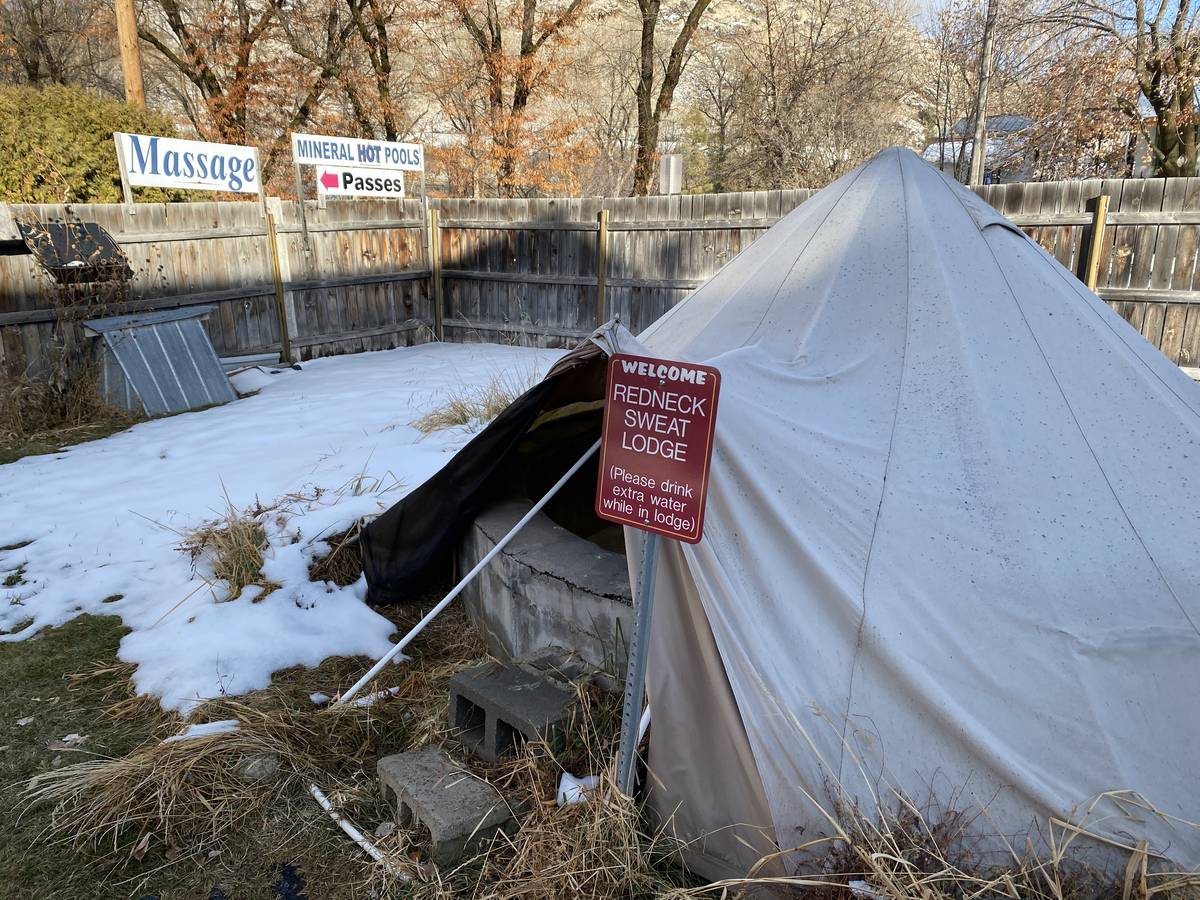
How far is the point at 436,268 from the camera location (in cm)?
1277

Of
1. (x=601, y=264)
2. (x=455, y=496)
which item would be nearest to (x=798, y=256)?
(x=455, y=496)

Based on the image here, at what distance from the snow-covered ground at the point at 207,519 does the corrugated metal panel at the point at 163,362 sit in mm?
329

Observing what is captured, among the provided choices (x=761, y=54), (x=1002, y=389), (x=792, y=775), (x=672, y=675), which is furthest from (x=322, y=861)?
(x=761, y=54)

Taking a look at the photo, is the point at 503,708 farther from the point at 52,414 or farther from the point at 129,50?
the point at 129,50

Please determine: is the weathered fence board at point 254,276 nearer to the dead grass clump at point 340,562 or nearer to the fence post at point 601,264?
the fence post at point 601,264

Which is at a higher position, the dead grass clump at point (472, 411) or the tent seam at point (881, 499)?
the tent seam at point (881, 499)

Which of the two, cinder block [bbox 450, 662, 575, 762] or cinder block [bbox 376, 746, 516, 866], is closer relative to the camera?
cinder block [bbox 376, 746, 516, 866]

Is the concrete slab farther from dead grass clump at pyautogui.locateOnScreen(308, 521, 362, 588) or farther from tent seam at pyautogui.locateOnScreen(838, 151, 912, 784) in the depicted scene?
tent seam at pyautogui.locateOnScreen(838, 151, 912, 784)

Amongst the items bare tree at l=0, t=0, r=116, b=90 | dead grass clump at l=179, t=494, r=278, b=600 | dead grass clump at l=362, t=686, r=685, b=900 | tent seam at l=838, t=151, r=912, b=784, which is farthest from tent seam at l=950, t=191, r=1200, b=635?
bare tree at l=0, t=0, r=116, b=90

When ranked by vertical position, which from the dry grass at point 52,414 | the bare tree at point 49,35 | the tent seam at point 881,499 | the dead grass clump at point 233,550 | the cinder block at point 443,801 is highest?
the bare tree at point 49,35

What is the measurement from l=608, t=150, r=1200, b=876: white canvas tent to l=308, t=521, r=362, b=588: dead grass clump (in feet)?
8.61

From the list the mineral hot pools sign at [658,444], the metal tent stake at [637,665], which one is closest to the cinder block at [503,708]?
the metal tent stake at [637,665]

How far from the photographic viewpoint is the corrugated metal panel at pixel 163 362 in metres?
8.40

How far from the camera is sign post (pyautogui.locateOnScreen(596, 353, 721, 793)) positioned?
2393mm
